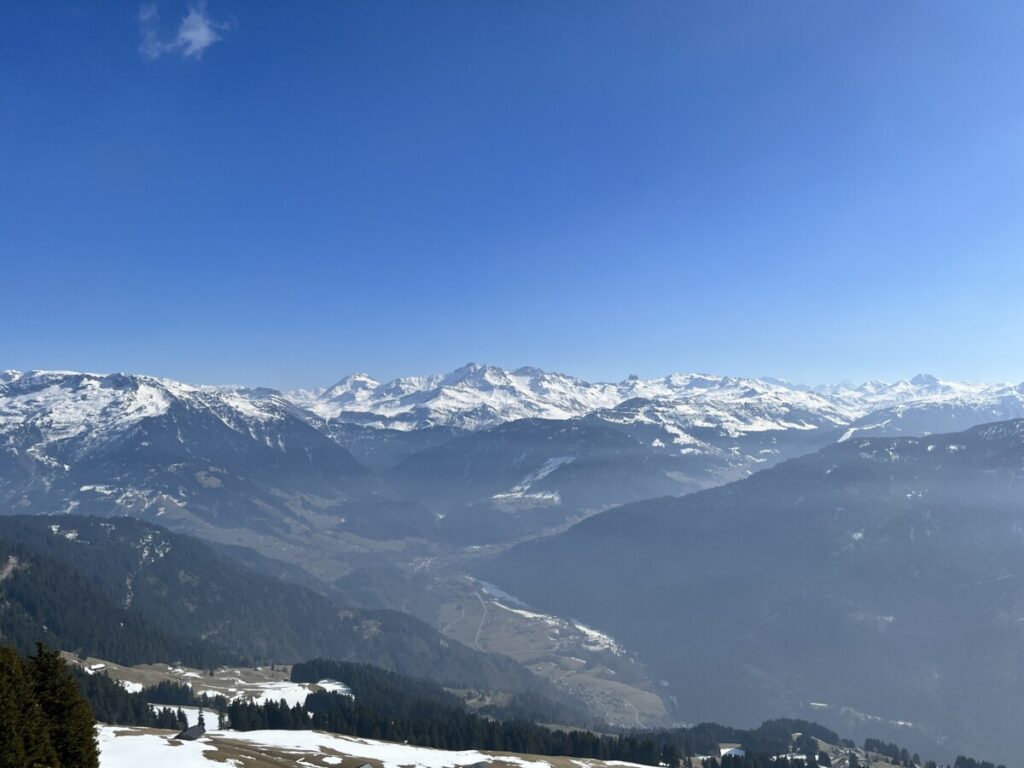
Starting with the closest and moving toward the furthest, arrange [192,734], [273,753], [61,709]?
[61,709], [273,753], [192,734]

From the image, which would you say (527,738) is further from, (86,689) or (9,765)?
(9,765)

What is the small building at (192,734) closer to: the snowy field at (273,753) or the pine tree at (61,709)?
the snowy field at (273,753)

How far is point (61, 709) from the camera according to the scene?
62.1 meters

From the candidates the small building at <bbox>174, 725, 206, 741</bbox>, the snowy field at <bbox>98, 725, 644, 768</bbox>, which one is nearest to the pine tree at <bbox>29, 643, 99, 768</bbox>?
the snowy field at <bbox>98, 725, 644, 768</bbox>

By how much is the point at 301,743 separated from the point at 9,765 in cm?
8158

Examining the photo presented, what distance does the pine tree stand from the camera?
2411 inches

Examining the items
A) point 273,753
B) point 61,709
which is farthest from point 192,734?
point 61,709

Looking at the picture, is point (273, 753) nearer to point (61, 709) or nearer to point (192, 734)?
point (192, 734)

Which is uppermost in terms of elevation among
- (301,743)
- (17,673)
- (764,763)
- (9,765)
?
(17,673)

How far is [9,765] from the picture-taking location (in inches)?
2138

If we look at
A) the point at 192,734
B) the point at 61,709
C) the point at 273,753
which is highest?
the point at 61,709

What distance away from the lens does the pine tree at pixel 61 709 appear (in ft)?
201

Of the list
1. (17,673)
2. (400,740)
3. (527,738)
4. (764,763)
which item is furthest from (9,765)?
(764,763)

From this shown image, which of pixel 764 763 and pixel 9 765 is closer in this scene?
pixel 9 765
